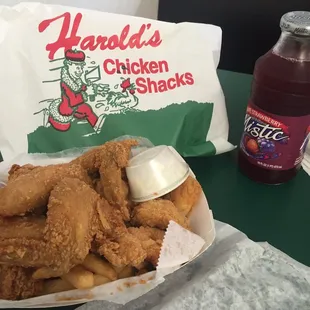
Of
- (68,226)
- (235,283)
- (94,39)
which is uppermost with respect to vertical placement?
(94,39)

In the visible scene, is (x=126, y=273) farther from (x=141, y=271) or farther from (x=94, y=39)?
(x=94, y=39)

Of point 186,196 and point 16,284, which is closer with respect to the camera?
point 16,284

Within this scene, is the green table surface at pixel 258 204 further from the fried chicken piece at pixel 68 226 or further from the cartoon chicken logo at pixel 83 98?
the fried chicken piece at pixel 68 226

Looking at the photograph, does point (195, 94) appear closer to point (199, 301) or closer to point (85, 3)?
point (199, 301)

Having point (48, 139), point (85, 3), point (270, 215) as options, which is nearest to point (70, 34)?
point (48, 139)

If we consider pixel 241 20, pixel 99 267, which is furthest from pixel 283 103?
pixel 241 20

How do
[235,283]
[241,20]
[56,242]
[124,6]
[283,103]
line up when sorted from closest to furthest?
[56,242]
[235,283]
[283,103]
[241,20]
[124,6]

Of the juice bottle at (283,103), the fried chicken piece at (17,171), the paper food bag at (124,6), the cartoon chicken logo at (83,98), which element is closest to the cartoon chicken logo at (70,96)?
the cartoon chicken logo at (83,98)
